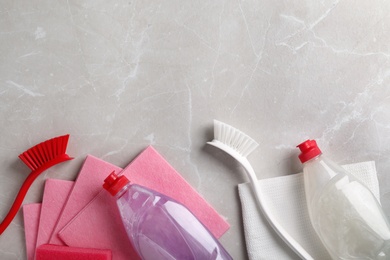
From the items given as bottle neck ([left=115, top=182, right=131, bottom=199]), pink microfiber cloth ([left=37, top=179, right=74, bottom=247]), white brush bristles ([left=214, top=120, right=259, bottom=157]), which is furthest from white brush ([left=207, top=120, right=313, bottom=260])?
pink microfiber cloth ([left=37, top=179, right=74, bottom=247])

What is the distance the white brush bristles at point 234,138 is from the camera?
78cm

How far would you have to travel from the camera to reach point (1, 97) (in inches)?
30.7

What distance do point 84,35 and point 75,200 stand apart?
27 centimetres

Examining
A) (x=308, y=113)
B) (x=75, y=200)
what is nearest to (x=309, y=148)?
(x=308, y=113)

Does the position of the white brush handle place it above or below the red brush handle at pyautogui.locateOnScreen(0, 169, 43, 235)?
below

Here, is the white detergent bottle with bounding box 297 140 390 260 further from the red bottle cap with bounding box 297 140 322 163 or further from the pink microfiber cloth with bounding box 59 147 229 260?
the pink microfiber cloth with bounding box 59 147 229 260

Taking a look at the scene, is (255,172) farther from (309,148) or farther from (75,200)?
(75,200)

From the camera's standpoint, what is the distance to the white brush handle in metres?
0.77

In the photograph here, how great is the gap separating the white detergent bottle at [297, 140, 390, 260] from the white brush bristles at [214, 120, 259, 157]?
3.2 inches

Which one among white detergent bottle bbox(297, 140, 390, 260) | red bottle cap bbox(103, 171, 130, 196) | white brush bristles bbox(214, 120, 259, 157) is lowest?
white detergent bottle bbox(297, 140, 390, 260)

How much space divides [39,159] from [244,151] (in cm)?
34

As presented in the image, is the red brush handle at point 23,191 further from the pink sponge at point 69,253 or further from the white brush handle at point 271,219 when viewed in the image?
the white brush handle at point 271,219

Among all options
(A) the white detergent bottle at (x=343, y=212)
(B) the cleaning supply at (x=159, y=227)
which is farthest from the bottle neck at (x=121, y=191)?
(A) the white detergent bottle at (x=343, y=212)

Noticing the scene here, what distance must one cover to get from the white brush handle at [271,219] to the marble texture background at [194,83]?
25mm
